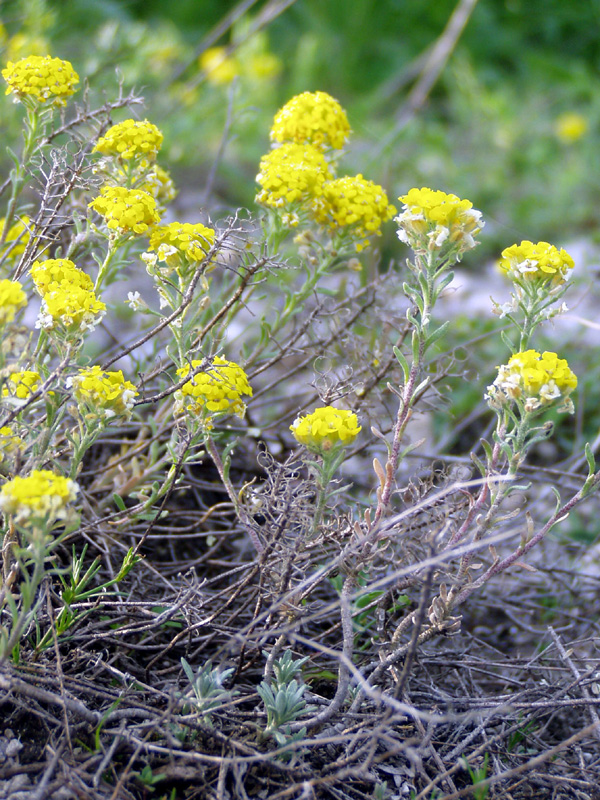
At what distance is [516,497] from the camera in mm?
1808

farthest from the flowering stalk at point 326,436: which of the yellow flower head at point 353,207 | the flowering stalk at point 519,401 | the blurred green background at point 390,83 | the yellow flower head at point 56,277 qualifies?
the blurred green background at point 390,83

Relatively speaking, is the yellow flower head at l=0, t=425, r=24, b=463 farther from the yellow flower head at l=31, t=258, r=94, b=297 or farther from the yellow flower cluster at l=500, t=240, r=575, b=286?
the yellow flower cluster at l=500, t=240, r=575, b=286

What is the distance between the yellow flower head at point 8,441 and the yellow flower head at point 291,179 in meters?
0.80

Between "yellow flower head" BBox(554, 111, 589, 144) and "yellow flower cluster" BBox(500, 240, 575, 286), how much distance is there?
466 cm

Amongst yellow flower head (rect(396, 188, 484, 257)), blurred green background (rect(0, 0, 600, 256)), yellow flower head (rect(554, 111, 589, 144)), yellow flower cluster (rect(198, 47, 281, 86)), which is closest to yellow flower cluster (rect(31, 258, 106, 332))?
yellow flower head (rect(396, 188, 484, 257))

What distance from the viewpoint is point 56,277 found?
1466mm

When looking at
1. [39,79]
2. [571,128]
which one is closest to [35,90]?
[39,79]

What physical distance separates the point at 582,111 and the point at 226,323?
5.71 metres

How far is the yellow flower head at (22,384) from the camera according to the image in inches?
57.4

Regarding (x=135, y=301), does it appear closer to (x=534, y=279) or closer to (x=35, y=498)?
(x=35, y=498)

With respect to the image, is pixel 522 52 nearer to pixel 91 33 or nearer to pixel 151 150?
pixel 91 33

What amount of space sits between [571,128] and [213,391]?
5112 millimetres

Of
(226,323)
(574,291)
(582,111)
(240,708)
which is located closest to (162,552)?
(240,708)

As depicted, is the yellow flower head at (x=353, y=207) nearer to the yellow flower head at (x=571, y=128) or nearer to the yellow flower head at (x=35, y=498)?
the yellow flower head at (x=35, y=498)
